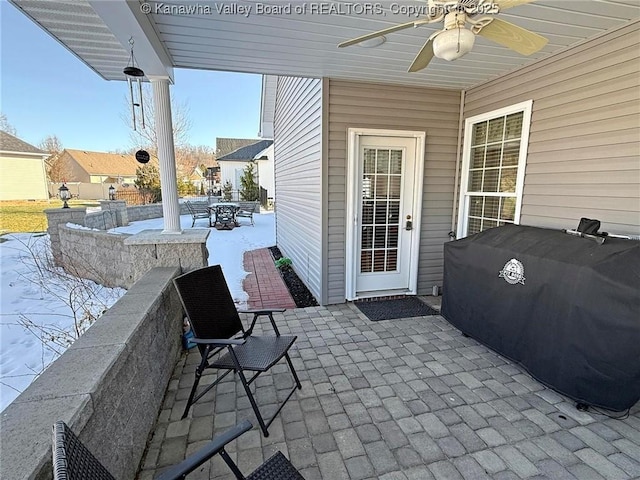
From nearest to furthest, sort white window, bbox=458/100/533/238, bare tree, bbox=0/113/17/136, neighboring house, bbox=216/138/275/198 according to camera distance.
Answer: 1. white window, bbox=458/100/533/238
2. bare tree, bbox=0/113/17/136
3. neighboring house, bbox=216/138/275/198

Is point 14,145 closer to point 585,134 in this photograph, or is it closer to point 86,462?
point 86,462

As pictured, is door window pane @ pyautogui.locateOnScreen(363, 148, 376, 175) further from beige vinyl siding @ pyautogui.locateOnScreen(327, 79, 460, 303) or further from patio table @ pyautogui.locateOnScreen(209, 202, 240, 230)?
patio table @ pyautogui.locateOnScreen(209, 202, 240, 230)

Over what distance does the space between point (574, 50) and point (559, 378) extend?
2.74 meters

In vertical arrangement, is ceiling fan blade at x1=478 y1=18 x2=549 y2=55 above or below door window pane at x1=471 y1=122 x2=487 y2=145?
above

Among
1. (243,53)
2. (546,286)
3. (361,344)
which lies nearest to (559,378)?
(546,286)

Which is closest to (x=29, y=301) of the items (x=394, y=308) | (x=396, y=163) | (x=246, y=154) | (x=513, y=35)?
(x=394, y=308)

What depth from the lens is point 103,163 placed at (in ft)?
95.2

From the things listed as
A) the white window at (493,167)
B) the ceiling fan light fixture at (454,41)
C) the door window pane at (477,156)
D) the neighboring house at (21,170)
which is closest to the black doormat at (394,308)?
the white window at (493,167)

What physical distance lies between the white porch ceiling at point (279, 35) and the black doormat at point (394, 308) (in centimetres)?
274

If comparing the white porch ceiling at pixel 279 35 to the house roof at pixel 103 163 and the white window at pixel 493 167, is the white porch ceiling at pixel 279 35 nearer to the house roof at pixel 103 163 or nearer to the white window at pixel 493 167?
the white window at pixel 493 167

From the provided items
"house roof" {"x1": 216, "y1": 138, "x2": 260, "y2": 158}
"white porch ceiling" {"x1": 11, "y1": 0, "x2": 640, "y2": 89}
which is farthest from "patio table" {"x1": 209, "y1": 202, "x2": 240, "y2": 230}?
"house roof" {"x1": 216, "y1": 138, "x2": 260, "y2": 158}

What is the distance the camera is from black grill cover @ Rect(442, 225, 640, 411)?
186cm

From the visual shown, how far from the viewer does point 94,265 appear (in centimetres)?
499

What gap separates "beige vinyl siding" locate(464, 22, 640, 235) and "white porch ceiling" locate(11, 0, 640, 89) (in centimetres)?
18
